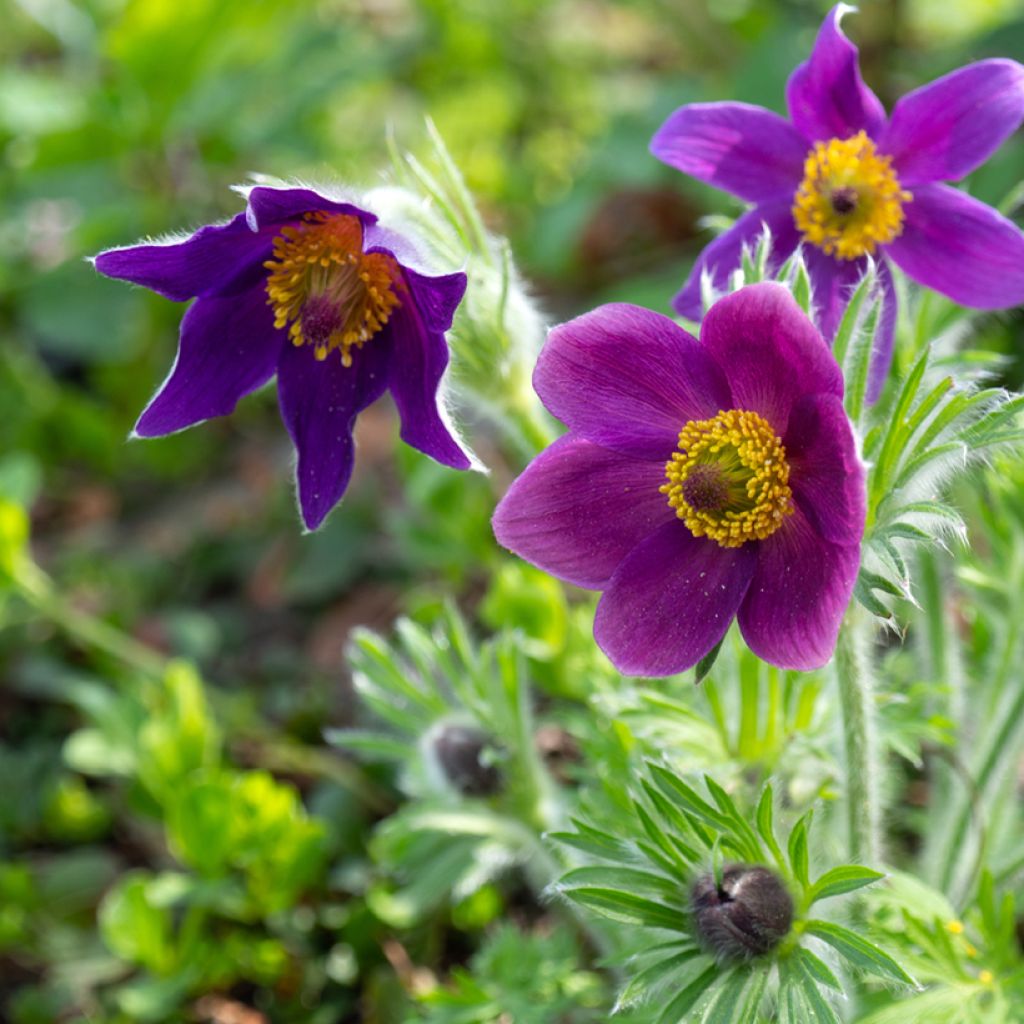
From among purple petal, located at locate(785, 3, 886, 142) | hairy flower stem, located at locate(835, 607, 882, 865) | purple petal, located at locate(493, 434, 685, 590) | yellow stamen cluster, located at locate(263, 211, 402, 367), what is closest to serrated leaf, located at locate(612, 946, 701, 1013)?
hairy flower stem, located at locate(835, 607, 882, 865)

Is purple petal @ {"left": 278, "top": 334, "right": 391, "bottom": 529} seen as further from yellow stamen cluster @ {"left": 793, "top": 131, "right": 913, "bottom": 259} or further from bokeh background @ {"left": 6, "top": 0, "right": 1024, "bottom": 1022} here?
bokeh background @ {"left": 6, "top": 0, "right": 1024, "bottom": 1022}

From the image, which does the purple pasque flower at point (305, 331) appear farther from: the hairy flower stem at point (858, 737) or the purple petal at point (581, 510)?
the hairy flower stem at point (858, 737)

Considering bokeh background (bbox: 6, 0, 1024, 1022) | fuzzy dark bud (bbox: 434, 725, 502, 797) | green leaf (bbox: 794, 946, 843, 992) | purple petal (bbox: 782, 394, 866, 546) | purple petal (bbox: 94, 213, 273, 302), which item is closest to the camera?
purple petal (bbox: 782, 394, 866, 546)

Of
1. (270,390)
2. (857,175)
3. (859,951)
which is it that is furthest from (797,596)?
(270,390)

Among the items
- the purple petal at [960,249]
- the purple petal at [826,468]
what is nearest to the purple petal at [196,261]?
the purple petal at [826,468]

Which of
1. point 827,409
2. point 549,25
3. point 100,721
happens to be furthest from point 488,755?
point 549,25

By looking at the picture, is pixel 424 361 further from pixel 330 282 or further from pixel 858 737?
pixel 858 737

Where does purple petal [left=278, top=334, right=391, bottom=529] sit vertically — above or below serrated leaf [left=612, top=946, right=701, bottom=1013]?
above
